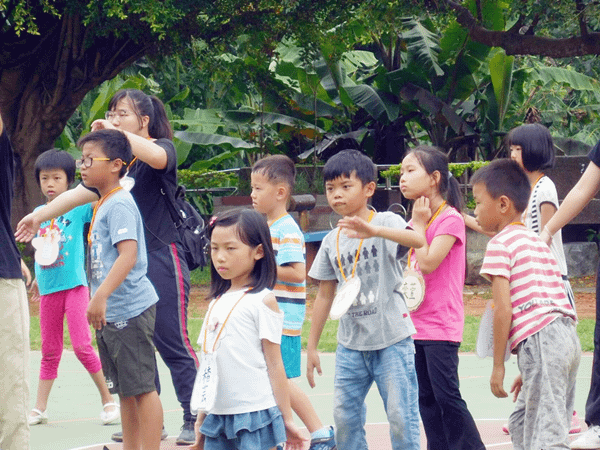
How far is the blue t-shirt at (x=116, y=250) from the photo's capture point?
14.3 ft

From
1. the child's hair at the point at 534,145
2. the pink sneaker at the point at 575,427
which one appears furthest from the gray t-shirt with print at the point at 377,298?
the pink sneaker at the point at 575,427

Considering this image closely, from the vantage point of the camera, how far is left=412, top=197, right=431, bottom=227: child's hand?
432 centimetres

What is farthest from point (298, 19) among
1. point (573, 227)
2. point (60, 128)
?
point (573, 227)

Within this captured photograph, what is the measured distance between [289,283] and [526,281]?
1282 mm

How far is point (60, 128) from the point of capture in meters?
14.9

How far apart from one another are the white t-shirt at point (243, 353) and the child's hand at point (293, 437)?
0.42 feet

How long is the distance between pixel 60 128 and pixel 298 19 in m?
4.06

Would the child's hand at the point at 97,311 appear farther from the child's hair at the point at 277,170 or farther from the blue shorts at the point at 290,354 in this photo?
the child's hair at the point at 277,170

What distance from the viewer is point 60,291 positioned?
5934 millimetres

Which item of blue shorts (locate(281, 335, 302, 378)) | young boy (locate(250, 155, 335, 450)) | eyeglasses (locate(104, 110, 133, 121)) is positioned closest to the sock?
young boy (locate(250, 155, 335, 450))

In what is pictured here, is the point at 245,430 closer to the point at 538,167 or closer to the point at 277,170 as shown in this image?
the point at 277,170

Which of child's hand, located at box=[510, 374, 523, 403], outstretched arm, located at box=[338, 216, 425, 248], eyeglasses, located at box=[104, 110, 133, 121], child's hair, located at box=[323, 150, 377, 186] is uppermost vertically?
eyeglasses, located at box=[104, 110, 133, 121]

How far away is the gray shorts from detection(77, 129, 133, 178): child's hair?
72cm

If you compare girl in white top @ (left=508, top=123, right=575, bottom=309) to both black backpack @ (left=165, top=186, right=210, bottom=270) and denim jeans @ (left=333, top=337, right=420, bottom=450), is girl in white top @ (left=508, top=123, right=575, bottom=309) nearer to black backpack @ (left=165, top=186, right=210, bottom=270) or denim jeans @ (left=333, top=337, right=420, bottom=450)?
denim jeans @ (left=333, top=337, right=420, bottom=450)
